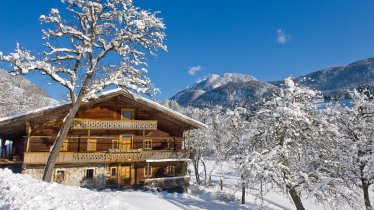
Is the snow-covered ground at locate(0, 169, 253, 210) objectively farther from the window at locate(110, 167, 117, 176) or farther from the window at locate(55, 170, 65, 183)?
the window at locate(110, 167, 117, 176)

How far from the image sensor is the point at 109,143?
3291 centimetres

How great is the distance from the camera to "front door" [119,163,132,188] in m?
31.8

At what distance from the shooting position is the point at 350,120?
24656mm

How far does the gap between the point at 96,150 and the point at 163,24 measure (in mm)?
17057

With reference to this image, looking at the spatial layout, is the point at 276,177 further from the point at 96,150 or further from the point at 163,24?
the point at 96,150

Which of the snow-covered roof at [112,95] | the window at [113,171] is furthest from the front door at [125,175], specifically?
the snow-covered roof at [112,95]

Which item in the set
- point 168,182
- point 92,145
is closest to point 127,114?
point 92,145

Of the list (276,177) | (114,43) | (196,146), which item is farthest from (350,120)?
(196,146)

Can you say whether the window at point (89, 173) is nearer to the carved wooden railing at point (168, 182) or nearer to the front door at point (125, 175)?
the front door at point (125, 175)

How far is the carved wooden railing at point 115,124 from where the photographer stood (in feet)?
96.3

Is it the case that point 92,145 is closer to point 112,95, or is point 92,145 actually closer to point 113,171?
point 113,171

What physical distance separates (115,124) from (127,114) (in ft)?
8.75

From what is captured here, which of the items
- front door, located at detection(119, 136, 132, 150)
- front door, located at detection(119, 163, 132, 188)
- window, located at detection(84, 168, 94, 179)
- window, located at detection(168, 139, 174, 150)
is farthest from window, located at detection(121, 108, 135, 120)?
window, located at detection(84, 168, 94, 179)

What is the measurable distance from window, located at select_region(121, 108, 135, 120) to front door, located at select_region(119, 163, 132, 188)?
15.3 ft
